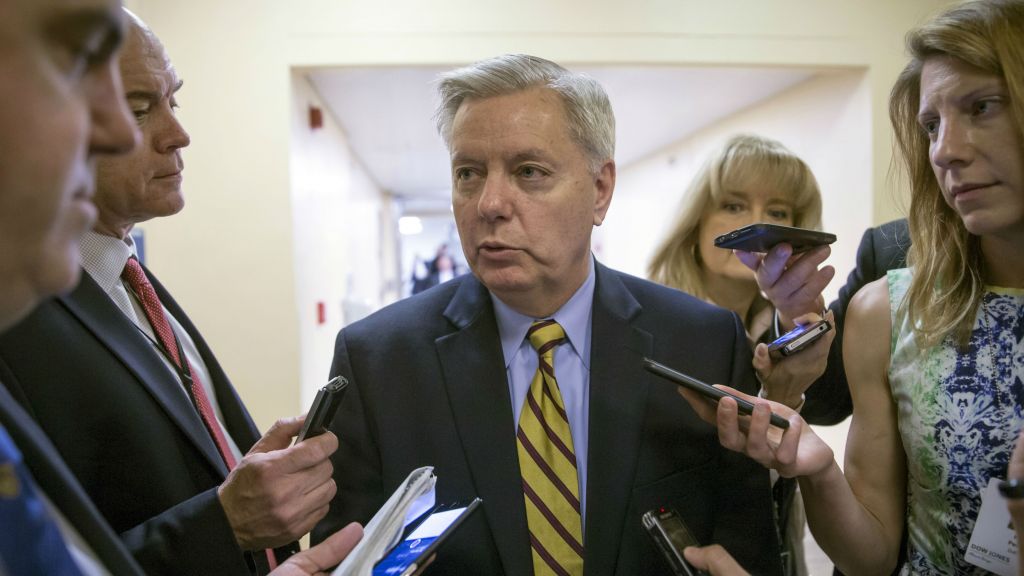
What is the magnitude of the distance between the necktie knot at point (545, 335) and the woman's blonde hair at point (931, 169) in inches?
28.0

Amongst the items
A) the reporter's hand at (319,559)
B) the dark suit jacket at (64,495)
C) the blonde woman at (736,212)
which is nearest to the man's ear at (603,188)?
the blonde woman at (736,212)

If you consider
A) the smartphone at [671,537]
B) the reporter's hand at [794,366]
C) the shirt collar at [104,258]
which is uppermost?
the shirt collar at [104,258]

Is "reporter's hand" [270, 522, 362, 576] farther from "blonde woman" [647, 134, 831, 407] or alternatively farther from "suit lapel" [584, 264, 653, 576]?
"blonde woman" [647, 134, 831, 407]

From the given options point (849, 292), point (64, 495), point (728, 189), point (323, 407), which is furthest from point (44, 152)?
point (728, 189)

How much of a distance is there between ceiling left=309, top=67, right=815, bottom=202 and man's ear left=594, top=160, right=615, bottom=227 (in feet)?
7.42

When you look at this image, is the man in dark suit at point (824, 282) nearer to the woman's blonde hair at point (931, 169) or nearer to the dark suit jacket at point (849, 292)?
the dark suit jacket at point (849, 292)

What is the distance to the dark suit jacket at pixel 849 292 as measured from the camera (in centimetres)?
163

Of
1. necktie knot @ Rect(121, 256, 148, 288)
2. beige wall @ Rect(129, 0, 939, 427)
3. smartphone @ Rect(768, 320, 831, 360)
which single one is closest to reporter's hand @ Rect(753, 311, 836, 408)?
smartphone @ Rect(768, 320, 831, 360)

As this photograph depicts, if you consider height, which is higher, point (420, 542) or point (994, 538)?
point (420, 542)

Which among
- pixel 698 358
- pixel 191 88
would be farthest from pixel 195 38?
pixel 698 358

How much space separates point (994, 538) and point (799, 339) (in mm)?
455

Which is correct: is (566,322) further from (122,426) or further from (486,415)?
(122,426)

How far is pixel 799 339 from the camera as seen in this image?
4.32 feet

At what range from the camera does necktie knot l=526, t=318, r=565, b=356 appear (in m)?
1.39
